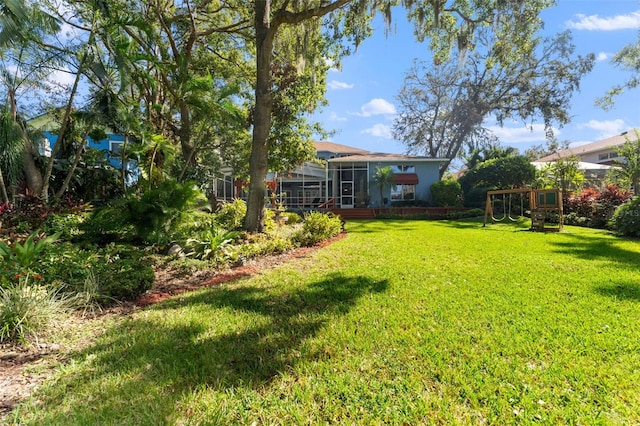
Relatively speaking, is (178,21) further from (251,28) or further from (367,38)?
(367,38)

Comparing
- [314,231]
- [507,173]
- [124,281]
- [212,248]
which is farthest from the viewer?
[507,173]

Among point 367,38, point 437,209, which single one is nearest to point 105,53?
point 367,38

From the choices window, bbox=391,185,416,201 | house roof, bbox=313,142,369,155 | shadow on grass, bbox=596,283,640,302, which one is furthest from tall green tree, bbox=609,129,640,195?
house roof, bbox=313,142,369,155

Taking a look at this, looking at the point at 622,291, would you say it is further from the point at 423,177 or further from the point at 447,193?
the point at 423,177

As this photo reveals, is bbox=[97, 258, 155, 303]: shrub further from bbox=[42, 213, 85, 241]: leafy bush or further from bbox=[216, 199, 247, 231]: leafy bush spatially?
bbox=[216, 199, 247, 231]: leafy bush

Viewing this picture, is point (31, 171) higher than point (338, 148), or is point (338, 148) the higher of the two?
point (338, 148)

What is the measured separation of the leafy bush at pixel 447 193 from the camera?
69.3 ft

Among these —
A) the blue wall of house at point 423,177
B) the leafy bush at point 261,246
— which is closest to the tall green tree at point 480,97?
the blue wall of house at point 423,177

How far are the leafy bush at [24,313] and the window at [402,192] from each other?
869 inches

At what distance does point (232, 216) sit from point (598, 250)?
416 inches

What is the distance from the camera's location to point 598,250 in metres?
7.48

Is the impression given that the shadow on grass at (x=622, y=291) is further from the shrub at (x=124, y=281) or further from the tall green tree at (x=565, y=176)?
the tall green tree at (x=565, y=176)

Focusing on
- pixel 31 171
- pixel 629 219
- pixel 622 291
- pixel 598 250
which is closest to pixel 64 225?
pixel 31 171

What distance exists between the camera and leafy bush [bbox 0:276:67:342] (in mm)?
2828
